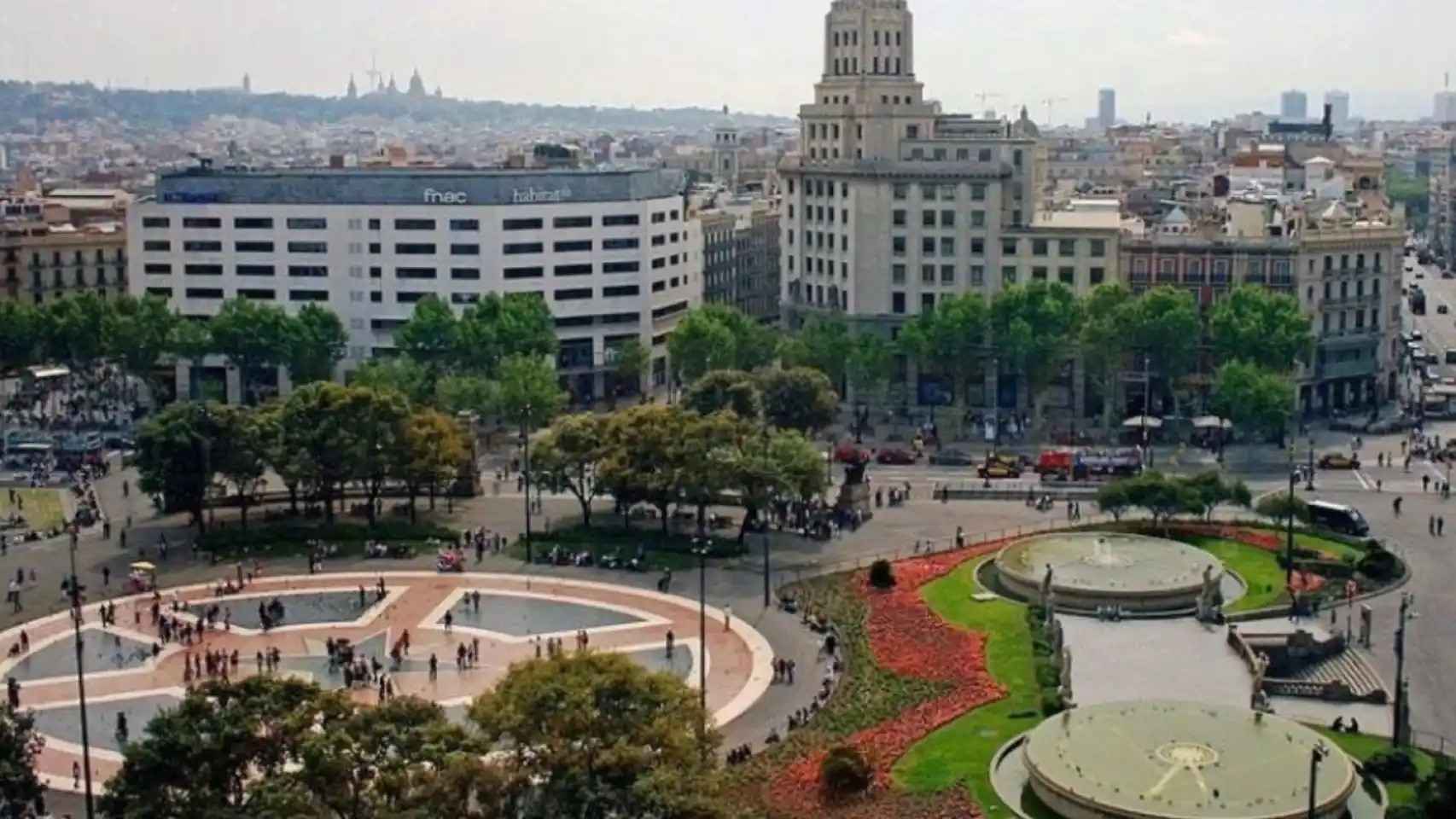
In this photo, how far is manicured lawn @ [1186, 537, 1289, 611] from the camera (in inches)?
2911

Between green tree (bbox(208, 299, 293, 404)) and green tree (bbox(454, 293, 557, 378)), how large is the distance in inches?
513

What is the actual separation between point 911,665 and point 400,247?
8137 centimetres

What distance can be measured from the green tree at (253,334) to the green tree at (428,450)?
3579 cm

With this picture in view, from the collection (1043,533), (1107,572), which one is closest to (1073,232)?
(1043,533)

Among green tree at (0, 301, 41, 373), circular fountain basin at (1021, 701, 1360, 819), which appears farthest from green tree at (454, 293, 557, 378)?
circular fountain basin at (1021, 701, 1360, 819)

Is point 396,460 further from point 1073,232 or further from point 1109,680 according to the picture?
point 1073,232

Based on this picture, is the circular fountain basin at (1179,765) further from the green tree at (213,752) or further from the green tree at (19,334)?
the green tree at (19,334)

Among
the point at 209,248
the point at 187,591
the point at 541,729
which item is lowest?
the point at 187,591

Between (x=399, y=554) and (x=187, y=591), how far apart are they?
1065cm

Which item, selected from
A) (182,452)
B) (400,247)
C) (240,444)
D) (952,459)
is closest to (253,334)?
(400,247)

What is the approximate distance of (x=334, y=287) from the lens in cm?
13838

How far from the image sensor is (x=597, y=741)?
146 ft

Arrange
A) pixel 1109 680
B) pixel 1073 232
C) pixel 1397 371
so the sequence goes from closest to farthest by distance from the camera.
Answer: pixel 1109 680 → pixel 1073 232 → pixel 1397 371

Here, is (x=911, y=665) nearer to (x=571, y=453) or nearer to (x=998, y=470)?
(x=571, y=453)
